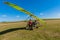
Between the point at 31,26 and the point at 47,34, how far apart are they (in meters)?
5.86

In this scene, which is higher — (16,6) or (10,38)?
(16,6)

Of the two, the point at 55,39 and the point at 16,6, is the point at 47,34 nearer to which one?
the point at 55,39

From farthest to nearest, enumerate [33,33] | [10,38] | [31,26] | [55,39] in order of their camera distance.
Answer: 1. [31,26]
2. [33,33]
3. [10,38]
4. [55,39]

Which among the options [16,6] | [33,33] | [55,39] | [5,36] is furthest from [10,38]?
[55,39]

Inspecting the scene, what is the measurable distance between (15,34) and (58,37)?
9402 mm

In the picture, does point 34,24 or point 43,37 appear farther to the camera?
point 34,24

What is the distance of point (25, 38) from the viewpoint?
94.4ft

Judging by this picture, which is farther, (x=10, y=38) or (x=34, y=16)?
(x=34, y=16)

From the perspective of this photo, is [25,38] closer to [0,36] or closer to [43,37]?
[43,37]

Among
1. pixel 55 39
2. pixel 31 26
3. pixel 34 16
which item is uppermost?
pixel 34 16

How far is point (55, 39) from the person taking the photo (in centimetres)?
2738

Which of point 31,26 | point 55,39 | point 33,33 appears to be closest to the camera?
point 55,39

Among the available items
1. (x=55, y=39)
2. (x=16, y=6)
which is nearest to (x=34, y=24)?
(x=16, y=6)

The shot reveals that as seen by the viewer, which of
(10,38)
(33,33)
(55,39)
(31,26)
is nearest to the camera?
(55,39)
